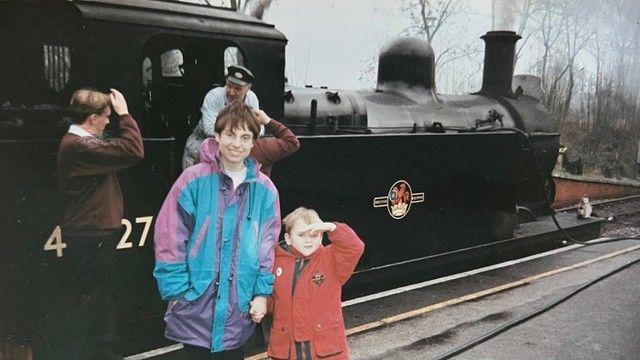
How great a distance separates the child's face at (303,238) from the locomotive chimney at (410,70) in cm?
413

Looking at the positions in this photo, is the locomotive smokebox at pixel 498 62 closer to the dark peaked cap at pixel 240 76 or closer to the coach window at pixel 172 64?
the coach window at pixel 172 64

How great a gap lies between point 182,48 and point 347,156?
5.09 ft

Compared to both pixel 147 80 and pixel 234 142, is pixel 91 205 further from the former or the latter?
pixel 147 80

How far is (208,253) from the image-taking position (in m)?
2.26

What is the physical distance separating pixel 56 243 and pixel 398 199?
304 cm

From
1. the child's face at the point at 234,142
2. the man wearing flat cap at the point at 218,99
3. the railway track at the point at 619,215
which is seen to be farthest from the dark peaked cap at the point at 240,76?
the railway track at the point at 619,215

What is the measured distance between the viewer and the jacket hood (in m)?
2.31

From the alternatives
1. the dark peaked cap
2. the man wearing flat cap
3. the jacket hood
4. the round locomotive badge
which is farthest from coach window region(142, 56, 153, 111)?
the round locomotive badge

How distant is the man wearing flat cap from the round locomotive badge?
191 centimetres

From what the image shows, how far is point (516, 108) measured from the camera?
293 inches

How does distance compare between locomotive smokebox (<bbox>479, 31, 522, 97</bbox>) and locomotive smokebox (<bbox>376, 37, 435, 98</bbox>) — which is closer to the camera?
locomotive smokebox (<bbox>376, 37, 435, 98</bbox>)

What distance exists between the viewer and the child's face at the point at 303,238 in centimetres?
250

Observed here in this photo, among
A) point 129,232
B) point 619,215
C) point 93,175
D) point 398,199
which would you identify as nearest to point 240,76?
point 93,175

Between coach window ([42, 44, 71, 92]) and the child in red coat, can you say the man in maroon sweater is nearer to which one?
coach window ([42, 44, 71, 92])
